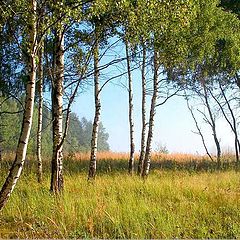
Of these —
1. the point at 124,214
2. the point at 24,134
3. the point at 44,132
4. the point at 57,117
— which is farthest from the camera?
the point at 44,132

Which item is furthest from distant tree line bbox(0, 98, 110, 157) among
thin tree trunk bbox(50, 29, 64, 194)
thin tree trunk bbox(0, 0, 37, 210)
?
thin tree trunk bbox(0, 0, 37, 210)

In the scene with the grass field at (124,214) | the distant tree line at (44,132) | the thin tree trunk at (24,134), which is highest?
the distant tree line at (44,132)

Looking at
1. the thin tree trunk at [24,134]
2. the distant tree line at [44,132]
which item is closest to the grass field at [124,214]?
the thin tree trunk at [24,134]

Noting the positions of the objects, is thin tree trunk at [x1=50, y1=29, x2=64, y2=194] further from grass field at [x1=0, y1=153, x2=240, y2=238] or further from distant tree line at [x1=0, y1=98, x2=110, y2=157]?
distant tree line at [x1=0, y1=98, x2=110, y2=157]

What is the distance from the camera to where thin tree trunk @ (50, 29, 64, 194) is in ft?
26.5

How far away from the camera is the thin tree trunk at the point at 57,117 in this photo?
8078 millimetres

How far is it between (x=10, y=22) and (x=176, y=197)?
5.02 metres

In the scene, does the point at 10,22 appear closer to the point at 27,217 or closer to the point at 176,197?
the point at 27,217

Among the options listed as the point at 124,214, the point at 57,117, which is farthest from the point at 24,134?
the point at 57,117

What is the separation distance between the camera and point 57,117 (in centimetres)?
817

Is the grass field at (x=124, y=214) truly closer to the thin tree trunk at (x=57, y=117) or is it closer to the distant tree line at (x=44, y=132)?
the thin tree trunk at (x=57, y=117)

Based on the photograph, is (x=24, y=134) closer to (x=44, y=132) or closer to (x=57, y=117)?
(x=57, y=117)

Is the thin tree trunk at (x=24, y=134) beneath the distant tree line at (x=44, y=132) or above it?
beneath

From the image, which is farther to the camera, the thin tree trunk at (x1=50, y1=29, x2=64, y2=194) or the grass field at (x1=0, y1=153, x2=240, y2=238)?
the thin tree trunk at (x1=50, y1=29, x2=64, y2=194)
